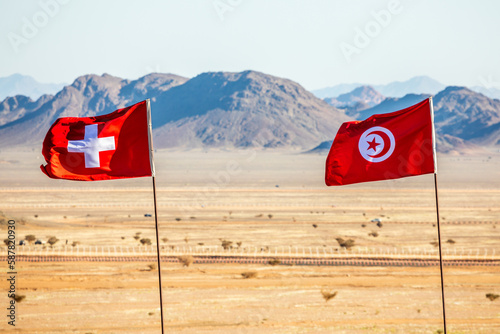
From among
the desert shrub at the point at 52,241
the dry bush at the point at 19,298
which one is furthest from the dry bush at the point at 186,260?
the desert shrub at the point at 52,241

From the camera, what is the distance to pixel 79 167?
14.9m

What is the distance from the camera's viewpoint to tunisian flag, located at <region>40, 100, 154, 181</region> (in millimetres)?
14844

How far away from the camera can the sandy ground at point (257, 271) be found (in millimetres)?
27078

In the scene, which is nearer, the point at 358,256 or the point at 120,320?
the point at 120,320

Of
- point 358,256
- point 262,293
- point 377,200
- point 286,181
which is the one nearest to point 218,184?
point 286,181

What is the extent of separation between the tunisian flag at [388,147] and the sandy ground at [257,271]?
38.7ft

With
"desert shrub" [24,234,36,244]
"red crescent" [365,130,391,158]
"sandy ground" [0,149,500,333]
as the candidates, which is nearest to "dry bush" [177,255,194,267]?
"sandy ground" [0,149,500,333]

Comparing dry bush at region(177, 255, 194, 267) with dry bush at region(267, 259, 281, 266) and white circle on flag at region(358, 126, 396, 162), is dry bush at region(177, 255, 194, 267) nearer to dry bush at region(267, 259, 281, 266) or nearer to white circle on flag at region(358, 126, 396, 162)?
dry bush at region(267, 259, 281, 266)

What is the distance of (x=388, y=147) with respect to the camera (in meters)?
15.3

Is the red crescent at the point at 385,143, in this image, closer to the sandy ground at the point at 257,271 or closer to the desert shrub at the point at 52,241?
the sandy ground at the point at 257,271

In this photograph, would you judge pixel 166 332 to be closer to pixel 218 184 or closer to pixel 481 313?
pixel 481 313

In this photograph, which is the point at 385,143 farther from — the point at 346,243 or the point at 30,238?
the point at 30,238

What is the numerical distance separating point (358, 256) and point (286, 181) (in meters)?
94.5

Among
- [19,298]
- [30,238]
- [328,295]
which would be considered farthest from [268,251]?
[19,298]
